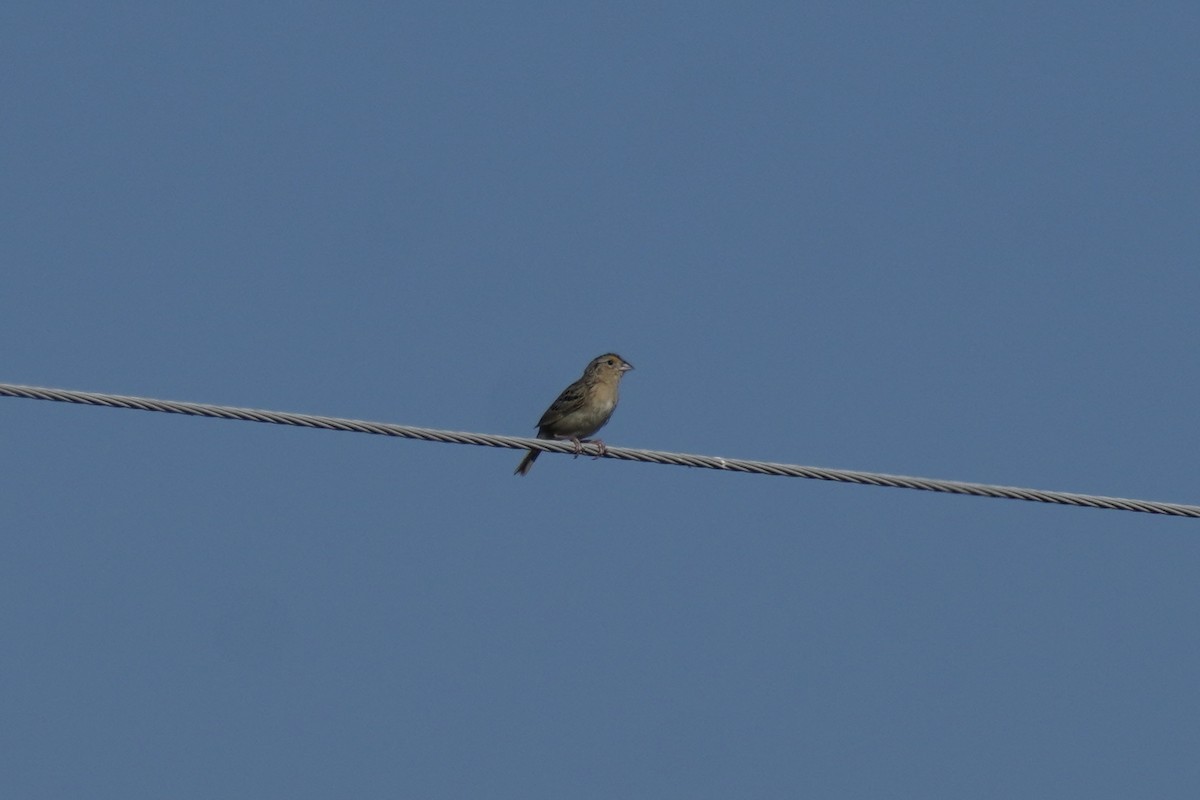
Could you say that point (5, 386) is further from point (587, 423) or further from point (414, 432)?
point (587, 423)

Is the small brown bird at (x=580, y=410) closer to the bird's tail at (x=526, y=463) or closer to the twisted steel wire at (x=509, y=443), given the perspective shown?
the bird's tail at (x=526, y=463)

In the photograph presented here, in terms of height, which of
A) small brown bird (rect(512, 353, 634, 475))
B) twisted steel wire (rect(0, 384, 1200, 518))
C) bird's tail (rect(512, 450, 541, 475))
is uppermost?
small brown bird (rect(512, 353, 634, 475))

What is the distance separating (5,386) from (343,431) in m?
1.61

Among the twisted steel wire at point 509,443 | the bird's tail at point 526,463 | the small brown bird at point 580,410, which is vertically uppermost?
the small brown bird at point 580,410

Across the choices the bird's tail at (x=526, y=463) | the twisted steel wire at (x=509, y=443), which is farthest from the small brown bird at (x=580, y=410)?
the twisted steel wire at (x=509, y=443)

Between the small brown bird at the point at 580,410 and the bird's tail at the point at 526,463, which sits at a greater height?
the small brown bird at the point at 580,410

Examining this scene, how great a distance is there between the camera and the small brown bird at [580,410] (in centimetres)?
1769

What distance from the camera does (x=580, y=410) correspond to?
1770 centimetres

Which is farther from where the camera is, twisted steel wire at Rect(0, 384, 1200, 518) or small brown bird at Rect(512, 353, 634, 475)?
small brown bird at Rect(512, 353, 634, 475)

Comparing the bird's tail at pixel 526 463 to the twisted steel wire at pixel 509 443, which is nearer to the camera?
the twisted steel wire at pixel 509 443

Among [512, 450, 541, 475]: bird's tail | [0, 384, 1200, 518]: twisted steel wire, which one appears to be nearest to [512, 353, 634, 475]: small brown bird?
[512, 450, 541, 475]: bird's tail

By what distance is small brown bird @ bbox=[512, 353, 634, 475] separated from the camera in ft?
58.0

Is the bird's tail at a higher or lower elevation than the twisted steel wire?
higher

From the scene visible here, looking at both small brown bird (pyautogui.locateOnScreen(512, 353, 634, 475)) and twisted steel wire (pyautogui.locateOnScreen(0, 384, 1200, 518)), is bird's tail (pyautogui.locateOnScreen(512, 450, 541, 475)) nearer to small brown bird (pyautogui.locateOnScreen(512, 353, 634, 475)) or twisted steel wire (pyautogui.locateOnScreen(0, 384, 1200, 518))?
small brown bird (pyautogui.locateOnScreen(512, 353, 634, 475))
